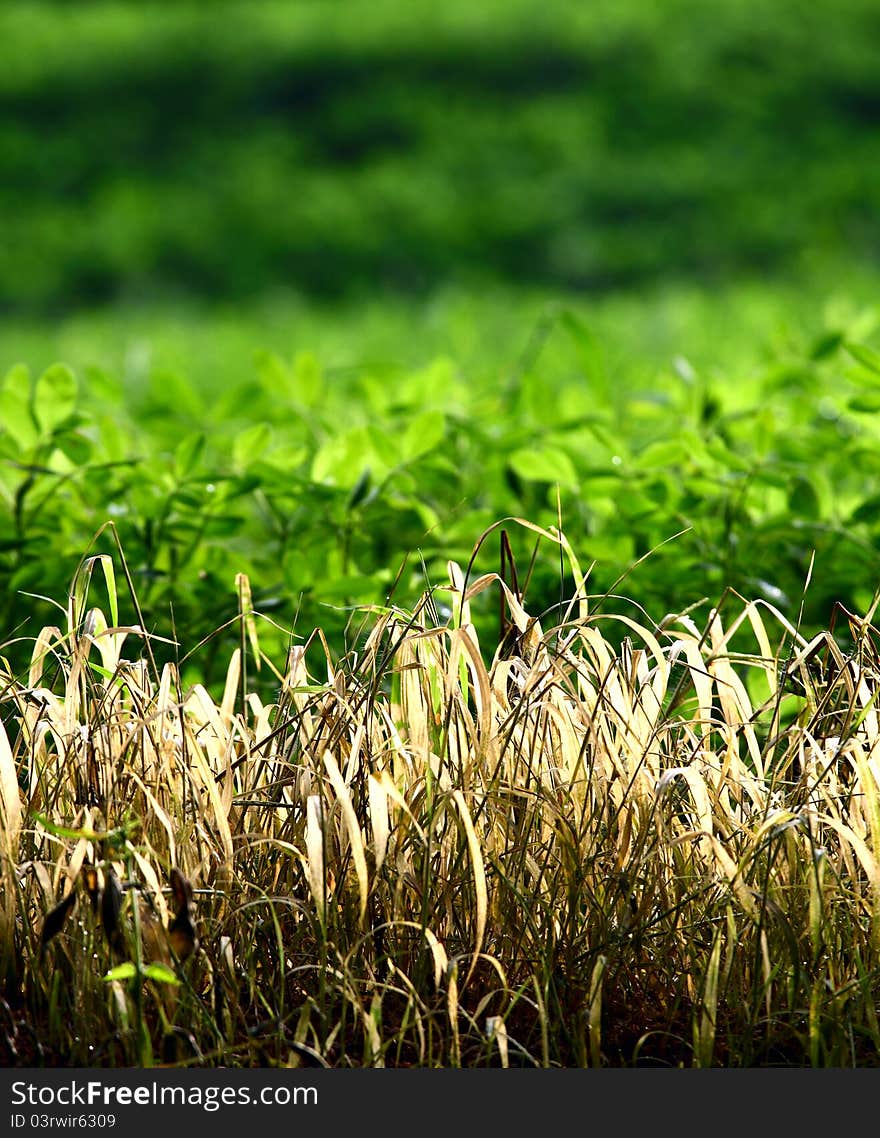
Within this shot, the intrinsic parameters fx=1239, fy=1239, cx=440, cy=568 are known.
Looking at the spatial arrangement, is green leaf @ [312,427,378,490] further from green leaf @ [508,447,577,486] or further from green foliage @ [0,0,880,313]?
green foliage @ [0,0,880,313]

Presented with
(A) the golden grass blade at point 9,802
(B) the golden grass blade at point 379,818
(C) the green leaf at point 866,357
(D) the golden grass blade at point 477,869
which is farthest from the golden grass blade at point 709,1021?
(C) the green leaf at point 866,357

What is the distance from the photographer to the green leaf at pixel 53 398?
246 centimetres

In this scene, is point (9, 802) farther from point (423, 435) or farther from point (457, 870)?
point (423, 435)

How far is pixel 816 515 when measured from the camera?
2.44 m

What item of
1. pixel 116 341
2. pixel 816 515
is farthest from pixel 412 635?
pixel 116 341

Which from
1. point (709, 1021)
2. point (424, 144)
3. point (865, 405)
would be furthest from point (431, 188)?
point (709, 1021)

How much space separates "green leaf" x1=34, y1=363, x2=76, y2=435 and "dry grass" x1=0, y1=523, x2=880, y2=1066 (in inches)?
30.4

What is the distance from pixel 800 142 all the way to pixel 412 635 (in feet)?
40.4

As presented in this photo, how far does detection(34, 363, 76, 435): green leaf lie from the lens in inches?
96.7

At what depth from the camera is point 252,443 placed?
2.57 metres

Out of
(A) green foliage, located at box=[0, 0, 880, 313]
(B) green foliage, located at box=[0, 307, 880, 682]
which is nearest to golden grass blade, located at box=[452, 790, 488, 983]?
(B) green foliage, located at box=[0, 307, 880, 682]

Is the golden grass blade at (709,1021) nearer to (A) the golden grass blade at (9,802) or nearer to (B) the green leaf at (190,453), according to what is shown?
(A) the golden grass blade at (9,802)

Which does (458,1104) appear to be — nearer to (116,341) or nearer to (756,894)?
(756,894)

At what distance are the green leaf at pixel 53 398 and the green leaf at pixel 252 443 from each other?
1.13 ft
